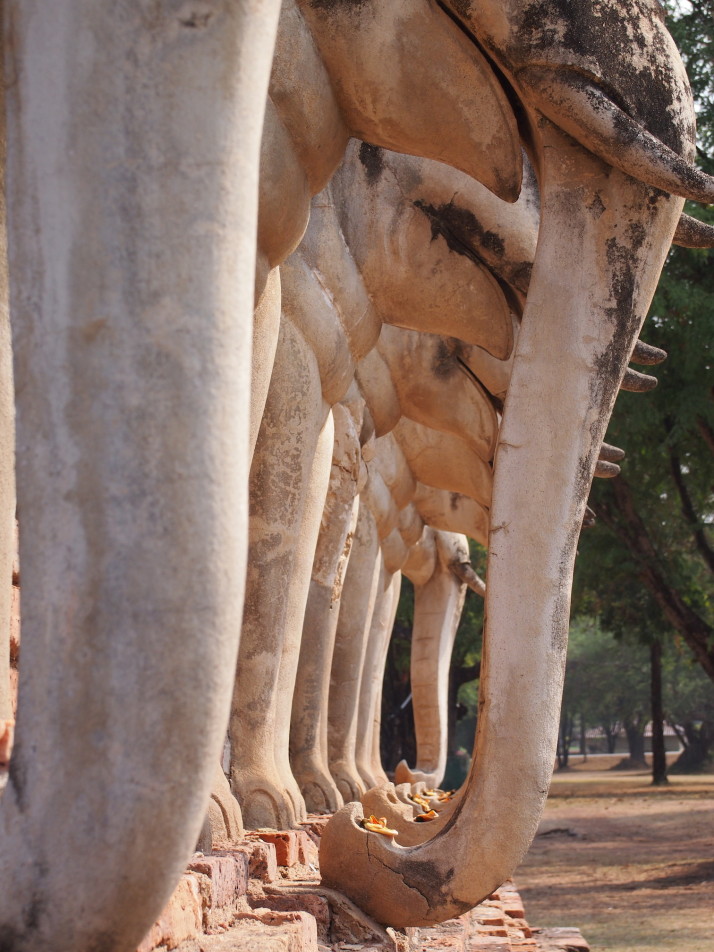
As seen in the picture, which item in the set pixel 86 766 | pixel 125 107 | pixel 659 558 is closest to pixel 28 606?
pixel 86 766

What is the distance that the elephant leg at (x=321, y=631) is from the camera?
7031 mm

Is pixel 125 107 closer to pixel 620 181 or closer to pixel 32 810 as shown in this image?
pixel 32 810

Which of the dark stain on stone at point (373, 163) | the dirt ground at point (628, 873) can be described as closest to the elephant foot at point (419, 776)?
the dirt ground at point (628, 873)

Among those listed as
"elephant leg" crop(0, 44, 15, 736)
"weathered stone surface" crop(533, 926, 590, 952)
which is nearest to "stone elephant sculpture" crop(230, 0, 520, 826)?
"elephant leg" crop(0, 44, 15, 736)

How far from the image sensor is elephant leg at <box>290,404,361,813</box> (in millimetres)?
7031

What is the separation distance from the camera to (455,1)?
3.52m

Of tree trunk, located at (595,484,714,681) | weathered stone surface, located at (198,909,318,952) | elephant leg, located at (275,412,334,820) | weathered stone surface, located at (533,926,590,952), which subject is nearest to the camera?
weathered stone surface, located at (198,909,318,952)

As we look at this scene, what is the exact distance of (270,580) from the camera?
5004mm

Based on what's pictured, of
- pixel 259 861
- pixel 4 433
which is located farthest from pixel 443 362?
pixel 4 433

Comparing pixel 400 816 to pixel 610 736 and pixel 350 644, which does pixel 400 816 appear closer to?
pixel 350 644

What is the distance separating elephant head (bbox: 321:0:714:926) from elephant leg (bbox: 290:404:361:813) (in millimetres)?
3369

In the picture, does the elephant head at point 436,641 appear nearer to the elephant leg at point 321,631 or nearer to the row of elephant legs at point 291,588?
the row of elephant legs at point 291,588

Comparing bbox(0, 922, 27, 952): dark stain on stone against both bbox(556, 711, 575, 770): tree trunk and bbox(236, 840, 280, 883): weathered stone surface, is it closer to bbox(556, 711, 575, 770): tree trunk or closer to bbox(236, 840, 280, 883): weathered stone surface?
bbox(236, 840, 280, 883): weathered stone surface

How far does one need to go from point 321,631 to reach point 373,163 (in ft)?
8.88
